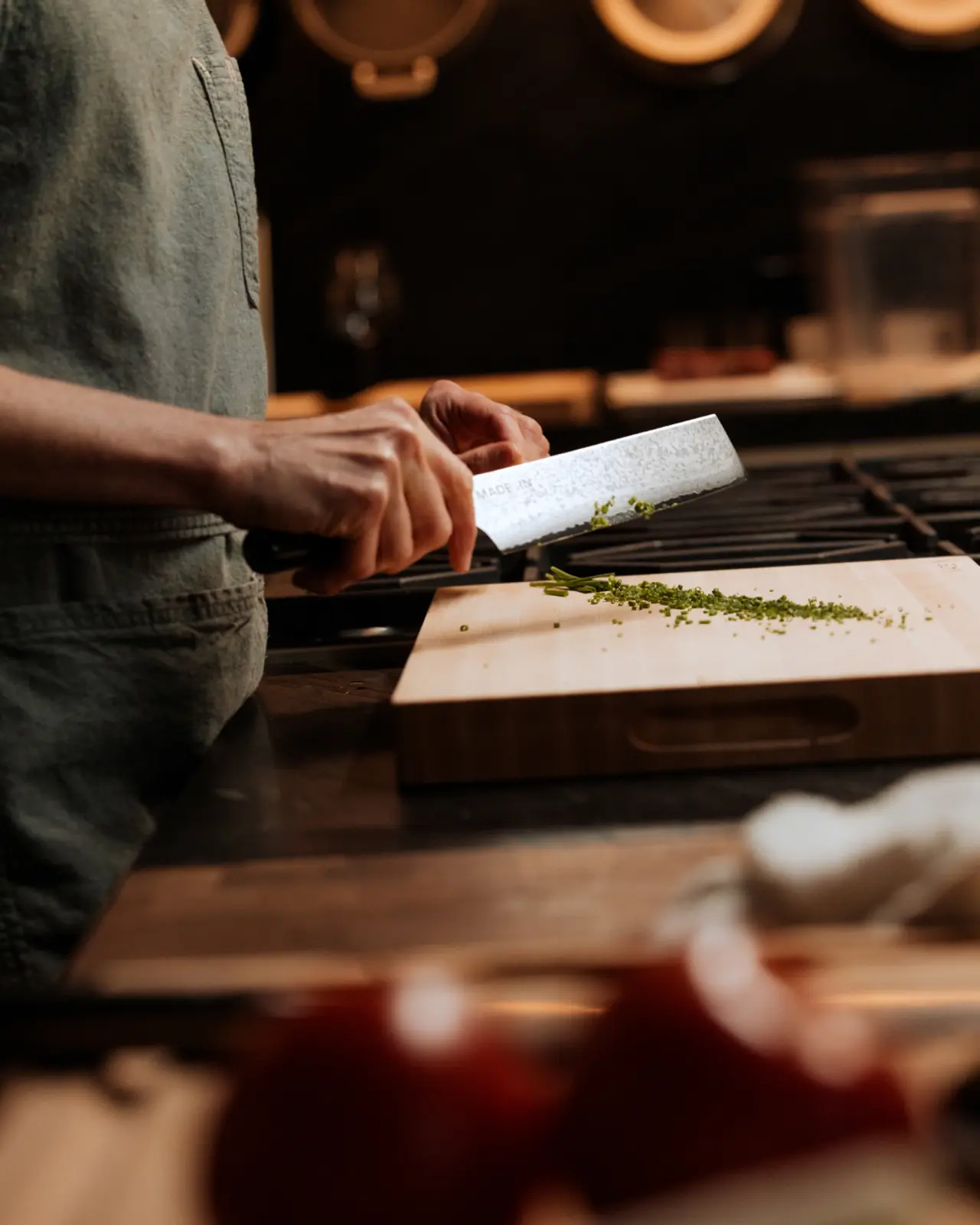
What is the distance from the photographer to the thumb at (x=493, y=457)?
132 cm

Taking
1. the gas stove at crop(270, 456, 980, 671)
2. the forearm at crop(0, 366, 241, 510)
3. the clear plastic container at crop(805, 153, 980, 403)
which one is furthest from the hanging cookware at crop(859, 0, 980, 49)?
the forearm at crop(0, 366, 241, 510)

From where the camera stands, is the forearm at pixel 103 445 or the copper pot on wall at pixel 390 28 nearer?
the forearm at pixel 103 445

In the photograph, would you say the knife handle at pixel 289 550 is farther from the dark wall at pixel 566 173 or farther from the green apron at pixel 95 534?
the dark wall at pixel 566 173

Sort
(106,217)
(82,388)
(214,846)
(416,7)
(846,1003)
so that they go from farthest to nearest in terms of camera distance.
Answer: (416,7) → (106,217) → (82,388) → (214,846) → (846,1003)

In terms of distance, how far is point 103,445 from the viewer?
0.93m

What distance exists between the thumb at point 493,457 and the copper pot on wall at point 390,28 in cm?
247

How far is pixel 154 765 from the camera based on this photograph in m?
1.09

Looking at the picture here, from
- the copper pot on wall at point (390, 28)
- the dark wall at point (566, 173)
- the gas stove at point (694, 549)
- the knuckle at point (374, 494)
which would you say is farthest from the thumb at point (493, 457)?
the copper pot on wall at point (390, 28)

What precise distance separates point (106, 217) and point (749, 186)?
9.42 ft

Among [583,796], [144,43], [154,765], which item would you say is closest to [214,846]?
[583,796]

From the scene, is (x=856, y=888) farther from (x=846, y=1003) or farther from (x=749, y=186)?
(x=749, y=186)

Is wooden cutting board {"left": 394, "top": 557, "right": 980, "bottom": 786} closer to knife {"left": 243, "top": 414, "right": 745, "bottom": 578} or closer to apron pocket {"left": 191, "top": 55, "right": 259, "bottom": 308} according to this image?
knife {"left": 243, "top": 414, "right": 745, "bottom": 578}

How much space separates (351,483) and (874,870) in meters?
0.50

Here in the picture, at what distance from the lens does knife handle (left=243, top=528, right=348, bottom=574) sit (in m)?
0.98
